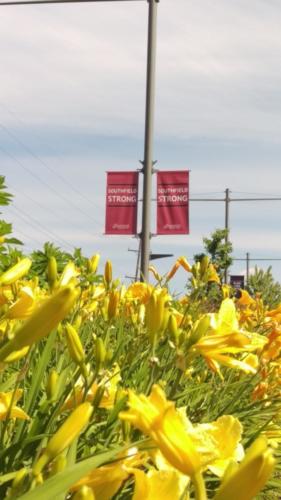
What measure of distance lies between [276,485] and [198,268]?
0.84m

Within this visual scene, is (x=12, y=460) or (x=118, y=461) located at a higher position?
(x=118, y=461)

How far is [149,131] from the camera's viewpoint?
8883mm

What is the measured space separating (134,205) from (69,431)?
31.1 feet

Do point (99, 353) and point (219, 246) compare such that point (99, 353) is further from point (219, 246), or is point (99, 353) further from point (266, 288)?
point (219, 246)

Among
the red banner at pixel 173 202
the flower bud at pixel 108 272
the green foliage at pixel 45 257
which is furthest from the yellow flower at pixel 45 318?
the red banner at pixel 173 202

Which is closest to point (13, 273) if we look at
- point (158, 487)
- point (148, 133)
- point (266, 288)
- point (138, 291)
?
point (158, 487)

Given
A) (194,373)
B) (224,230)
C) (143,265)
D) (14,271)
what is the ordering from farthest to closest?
(224,230) < (143,265) < (194,373) < (14,271)

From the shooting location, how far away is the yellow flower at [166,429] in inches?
27.7

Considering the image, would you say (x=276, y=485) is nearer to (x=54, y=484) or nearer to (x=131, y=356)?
(x=131, y=356)

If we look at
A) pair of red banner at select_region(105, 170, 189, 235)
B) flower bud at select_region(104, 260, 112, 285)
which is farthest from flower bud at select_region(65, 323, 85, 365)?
pair of red banner at select_region(105, 170, 189, 235)

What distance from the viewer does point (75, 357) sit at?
4.25ft

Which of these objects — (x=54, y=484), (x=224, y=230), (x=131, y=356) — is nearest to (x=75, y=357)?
(x=54, y=484)

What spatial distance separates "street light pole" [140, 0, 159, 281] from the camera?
8906 mm

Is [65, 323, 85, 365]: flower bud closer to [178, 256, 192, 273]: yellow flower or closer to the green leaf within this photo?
the green leaf
